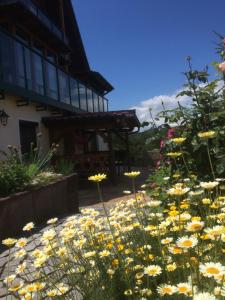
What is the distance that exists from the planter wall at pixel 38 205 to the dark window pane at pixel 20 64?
423cm

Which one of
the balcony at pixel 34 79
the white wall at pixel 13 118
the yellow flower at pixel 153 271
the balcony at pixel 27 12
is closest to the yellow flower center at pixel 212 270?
the yellow flower at pixel 153 271

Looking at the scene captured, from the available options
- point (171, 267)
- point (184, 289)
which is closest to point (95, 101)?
point (171, 267)

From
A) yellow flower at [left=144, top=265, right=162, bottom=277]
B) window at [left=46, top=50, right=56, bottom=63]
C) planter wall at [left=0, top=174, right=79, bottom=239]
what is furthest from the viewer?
window at [left=46, top=50, right=56, bottom=63]

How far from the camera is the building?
994 cm

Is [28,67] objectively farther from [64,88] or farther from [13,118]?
[64,88]

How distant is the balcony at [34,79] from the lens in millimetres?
9477

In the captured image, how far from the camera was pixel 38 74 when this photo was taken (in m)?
11.6

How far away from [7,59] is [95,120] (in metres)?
4.29

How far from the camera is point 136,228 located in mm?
2271

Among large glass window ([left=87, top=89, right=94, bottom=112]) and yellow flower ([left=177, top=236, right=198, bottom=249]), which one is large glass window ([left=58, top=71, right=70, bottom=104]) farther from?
yellow flower ([left=177, top=236, right=198, bottom=249])

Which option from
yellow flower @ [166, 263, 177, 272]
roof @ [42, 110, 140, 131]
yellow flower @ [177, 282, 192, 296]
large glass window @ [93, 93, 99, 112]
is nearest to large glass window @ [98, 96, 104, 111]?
large glass window @ [93, 93, 99, 112]

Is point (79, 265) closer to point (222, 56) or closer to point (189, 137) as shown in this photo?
point (189, 137)

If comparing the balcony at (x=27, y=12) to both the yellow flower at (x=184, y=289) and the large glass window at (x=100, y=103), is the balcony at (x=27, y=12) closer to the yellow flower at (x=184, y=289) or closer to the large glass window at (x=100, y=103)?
the large glass window at (x=100, y=103)

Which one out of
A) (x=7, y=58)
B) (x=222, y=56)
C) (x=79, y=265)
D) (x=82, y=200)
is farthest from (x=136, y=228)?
(x=7, y=58)
